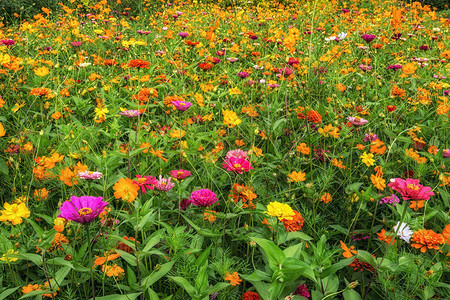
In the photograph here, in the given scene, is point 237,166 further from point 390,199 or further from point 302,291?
point 390,199

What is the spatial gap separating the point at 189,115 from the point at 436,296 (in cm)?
133

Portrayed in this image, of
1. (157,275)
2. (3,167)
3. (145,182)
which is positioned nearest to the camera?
(157,275)

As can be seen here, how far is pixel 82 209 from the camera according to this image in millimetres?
757

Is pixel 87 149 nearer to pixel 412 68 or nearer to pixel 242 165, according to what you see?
pixel 242 165

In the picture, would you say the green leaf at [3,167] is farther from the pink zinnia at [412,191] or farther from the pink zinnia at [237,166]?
the pink zinnia at [412,191]

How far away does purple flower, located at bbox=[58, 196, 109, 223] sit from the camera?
749mm

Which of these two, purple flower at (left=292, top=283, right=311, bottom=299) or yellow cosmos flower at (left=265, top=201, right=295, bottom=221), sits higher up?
yellow cosmos flower at (left=265, top=201, right=295, bottom=221)

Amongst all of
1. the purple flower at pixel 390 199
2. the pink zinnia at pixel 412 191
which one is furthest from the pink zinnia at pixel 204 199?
the purple flower at pixel 390 199

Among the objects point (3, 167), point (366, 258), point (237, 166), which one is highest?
point (237, 166)

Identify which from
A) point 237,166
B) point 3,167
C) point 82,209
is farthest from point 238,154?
point 3,167

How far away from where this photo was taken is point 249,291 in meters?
0.95

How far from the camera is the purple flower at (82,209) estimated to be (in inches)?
29.5

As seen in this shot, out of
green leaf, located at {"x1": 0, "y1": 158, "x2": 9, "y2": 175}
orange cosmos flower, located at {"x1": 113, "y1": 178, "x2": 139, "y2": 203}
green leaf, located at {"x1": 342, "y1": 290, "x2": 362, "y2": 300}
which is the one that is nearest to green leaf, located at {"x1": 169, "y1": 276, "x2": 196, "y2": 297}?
orange cosmos flower, located at {"x1": 113, "y1": 178, "x2": 139, "y2": 203}

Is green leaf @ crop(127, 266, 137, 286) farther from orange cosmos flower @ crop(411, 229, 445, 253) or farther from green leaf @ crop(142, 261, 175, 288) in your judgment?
orange cosmos flower @ crop(411, 229, 445, 253)
